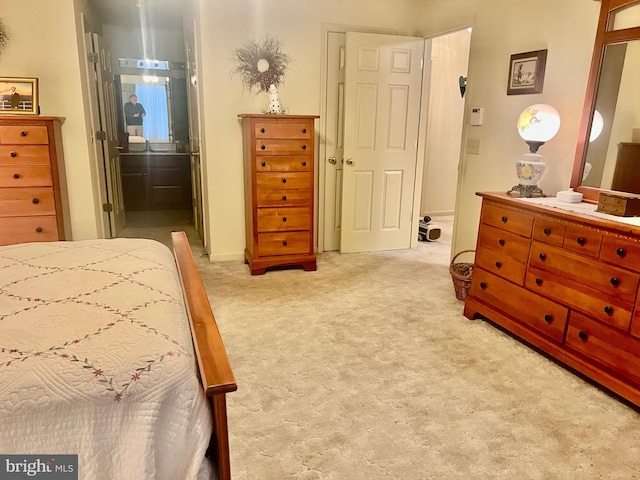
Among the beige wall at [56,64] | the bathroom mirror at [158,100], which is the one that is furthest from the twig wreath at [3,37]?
the bathroom mirror at [158,100]

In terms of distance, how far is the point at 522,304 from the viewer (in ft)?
8.84

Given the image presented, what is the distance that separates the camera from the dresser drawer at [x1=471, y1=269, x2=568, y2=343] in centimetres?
247

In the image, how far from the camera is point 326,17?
4086 mm

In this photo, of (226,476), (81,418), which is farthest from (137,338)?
(226,476)

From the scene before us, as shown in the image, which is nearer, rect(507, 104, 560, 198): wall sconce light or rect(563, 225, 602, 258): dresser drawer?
rect(563, 225, 602, 258): dresser drawer

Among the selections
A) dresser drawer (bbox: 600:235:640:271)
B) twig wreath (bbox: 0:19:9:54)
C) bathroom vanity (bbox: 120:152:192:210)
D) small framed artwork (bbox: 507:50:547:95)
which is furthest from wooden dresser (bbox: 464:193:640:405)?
bathroom vanity (bbox: 120:152:192:210)

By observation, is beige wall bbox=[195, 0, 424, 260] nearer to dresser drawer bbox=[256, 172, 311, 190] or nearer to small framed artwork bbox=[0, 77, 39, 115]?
dresser drawer bbox=[256, 172, 311, 190]

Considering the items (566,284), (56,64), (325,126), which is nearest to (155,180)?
(56,64)

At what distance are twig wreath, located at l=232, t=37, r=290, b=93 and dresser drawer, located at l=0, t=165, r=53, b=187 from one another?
5.68 feet

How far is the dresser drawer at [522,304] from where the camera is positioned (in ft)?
8.12

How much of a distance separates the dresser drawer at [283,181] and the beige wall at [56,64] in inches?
60.9

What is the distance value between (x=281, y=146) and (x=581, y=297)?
94.8 inches

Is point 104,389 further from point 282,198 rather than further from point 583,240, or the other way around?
point 282,198

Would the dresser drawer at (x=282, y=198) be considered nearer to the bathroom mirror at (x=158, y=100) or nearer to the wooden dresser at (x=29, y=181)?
the wooden dresser at (x=29, y=181)
